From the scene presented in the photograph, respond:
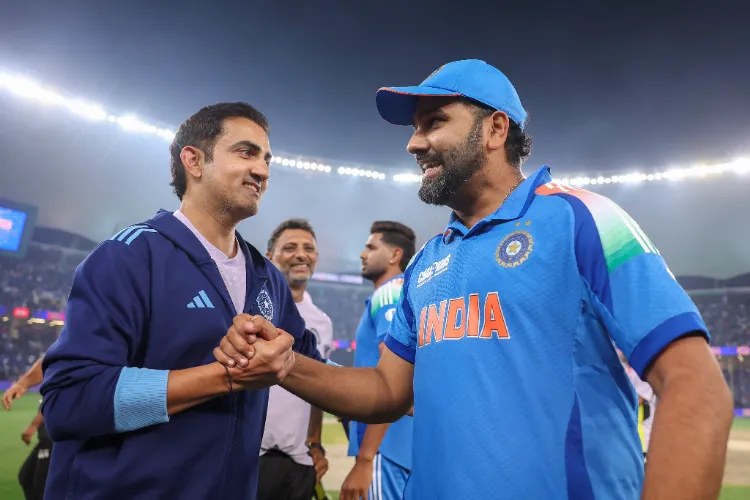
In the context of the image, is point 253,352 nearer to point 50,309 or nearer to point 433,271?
point 433,271

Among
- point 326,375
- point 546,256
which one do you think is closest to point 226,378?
point 326,375

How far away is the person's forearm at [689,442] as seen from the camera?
121 cm

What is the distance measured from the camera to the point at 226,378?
5.98ft

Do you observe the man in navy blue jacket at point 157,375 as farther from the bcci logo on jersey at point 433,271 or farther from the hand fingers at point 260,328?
the bcci logo on jersey at point 433,271

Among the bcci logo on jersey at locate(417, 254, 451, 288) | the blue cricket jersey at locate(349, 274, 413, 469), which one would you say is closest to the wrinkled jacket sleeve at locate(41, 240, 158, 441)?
the bcci logo on jersey at locate(417, 254, 451, 288)

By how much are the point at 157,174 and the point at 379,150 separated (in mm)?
16543

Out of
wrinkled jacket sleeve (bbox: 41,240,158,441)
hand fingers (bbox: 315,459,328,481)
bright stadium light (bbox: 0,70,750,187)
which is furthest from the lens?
bright stadium light (bbox: 0,70,750,187)

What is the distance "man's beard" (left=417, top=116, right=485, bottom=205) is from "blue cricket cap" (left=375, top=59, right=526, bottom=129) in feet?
0.38

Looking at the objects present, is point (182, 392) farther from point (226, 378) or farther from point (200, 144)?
point (200, 144)

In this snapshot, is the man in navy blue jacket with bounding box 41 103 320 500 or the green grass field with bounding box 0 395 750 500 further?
the green grass field with bounding box 0 395 750 500

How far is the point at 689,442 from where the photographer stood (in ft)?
4.05

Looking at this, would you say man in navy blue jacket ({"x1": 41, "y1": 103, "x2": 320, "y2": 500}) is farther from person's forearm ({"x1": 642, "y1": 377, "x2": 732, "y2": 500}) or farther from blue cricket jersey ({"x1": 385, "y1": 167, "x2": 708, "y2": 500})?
person's forearm ({"x1": 642, "y1": 377, "x2": 732, "y2": 500})

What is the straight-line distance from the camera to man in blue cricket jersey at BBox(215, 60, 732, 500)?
1.29 metres

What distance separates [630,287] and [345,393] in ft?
4.19
